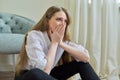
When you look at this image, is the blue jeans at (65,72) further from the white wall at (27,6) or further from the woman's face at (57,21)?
the white wall at (27,6)

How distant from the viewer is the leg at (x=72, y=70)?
149 centimetres

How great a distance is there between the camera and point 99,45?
247cm

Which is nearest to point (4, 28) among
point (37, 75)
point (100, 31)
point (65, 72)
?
point (100, 31)

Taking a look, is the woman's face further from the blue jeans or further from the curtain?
Answer: the curtain

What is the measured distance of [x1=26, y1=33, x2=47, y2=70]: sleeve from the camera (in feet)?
4.34

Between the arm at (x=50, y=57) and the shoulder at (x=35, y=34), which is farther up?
the shoulder at (x=35, y=34)

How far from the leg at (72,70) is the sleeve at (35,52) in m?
0.26

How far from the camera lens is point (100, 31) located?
2479 mm

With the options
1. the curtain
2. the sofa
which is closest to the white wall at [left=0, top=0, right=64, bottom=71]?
the sofa

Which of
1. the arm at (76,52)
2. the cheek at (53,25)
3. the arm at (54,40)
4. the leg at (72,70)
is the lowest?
the leg at (72,70)

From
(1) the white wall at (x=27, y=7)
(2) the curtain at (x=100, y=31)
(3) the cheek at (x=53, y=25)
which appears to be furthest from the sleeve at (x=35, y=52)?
(1) the white wall at (x=27, y=7)

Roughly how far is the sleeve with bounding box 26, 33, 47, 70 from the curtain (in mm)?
1167

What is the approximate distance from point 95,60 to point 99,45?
0.16 metres

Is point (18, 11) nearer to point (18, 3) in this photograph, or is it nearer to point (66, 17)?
point (18, 3)
